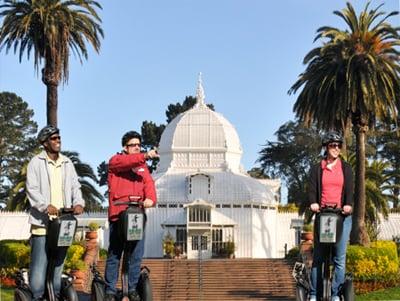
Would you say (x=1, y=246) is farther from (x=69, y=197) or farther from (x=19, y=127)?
(x=19, y=127)

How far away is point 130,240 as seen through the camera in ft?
28.3

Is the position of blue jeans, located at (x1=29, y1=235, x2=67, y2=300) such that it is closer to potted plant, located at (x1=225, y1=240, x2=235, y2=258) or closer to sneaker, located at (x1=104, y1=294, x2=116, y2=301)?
sneaker, located at (x1=104, y1=294, x2=116, y2=301)

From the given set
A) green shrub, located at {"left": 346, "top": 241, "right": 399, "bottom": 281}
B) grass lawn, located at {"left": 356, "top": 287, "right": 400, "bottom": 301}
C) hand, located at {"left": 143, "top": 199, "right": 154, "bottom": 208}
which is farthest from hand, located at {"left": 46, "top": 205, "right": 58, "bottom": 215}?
green shrub, located at {"left": 346, "top": 241, "right": 399, "bottom": 281}

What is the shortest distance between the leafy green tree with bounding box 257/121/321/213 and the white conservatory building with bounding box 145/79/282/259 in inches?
986

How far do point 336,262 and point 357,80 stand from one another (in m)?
24.2

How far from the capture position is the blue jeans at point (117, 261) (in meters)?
8.83

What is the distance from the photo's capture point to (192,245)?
148 feet

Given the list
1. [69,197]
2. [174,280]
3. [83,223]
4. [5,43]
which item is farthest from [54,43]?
[69,197]

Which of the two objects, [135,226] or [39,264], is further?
[135,226]

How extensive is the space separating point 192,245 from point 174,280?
15172 millimetres

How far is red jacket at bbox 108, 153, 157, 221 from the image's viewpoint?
891cm

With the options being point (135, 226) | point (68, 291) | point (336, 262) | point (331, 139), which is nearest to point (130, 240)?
point (135, 226)

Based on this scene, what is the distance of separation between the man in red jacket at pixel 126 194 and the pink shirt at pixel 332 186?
6.18 feet

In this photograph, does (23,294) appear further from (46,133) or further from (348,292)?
(348,292)
